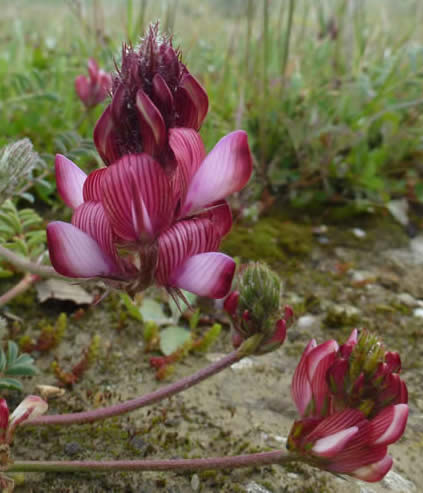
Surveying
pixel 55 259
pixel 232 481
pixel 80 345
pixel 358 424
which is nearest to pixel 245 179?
pixel 55 259

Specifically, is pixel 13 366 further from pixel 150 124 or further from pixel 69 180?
pixel 150 124

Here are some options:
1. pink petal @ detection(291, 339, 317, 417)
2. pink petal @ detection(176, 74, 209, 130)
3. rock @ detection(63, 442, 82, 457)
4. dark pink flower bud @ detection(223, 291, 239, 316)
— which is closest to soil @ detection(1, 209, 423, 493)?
rock @ detection(63, 442, 82, 457)

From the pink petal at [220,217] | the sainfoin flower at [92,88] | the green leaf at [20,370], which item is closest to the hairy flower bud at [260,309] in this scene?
the pink petal at [220,217]

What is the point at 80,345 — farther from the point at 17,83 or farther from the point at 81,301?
the point at 17,83

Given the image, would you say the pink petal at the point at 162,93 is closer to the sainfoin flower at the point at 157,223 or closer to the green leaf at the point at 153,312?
the sainfoin flower at the point at 157,223

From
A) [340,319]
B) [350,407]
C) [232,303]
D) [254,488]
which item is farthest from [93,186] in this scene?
[340,319]
